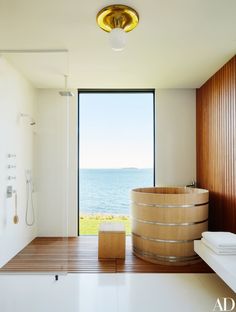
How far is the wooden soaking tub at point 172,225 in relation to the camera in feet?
10.1

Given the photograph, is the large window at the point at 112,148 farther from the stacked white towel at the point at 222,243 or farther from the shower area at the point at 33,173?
the stacked white towel at the point at 222,243

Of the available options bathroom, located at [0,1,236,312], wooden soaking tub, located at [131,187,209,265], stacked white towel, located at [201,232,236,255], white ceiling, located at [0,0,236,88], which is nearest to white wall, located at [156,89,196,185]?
bathroom, located at [0,1,236,312]

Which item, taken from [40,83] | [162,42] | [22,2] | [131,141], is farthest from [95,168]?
[22,2]

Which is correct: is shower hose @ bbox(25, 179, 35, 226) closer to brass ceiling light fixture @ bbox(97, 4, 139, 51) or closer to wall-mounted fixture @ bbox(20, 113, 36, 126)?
wall-mounted fixture @ bbox(20, 113, 36, 126)

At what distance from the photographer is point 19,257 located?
3.11 metres

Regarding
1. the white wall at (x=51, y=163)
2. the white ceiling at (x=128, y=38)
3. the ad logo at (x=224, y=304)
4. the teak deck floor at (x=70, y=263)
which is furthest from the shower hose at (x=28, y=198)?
the ad logo at (x=224, y=304)

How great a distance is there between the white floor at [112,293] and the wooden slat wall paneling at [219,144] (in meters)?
0.98

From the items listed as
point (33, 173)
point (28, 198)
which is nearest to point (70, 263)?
point (28, 198)

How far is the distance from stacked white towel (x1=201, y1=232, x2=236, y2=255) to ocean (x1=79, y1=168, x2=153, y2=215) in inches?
60.6

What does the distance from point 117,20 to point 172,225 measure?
2364mm

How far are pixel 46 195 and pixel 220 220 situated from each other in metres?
2.57

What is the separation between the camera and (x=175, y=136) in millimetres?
4465

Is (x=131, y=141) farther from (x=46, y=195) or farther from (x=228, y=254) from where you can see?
(x=228, y=254)

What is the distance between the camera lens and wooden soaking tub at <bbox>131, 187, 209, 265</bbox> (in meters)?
3.08
